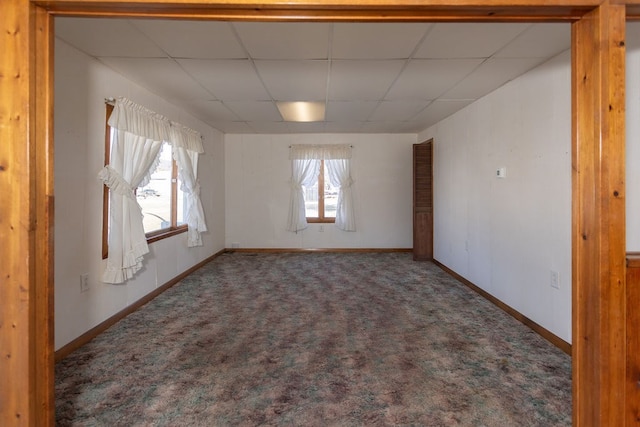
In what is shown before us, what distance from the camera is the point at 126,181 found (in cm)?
302

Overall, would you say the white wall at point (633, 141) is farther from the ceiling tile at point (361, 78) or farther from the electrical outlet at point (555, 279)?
the ceiling tile at point (361, 78)

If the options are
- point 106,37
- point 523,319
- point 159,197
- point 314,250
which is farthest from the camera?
point 314,250

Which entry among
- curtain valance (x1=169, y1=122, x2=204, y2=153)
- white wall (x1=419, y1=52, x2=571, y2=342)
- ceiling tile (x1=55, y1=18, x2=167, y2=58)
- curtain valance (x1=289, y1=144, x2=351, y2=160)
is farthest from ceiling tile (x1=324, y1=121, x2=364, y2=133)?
ceiling tile (x1=55, y1=18, x2=167, y2=58)

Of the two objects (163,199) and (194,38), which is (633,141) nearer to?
(194,38)

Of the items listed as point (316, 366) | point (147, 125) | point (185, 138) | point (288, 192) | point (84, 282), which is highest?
point (185, 138)

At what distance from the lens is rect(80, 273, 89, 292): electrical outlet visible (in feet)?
8.59

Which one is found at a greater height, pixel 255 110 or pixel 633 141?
pixel 255 110

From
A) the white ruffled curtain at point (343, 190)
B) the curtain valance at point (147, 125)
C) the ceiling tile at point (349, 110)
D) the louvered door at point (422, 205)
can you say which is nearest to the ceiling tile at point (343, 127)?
the ceiling tile at point (349, 110)

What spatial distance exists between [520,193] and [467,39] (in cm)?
154

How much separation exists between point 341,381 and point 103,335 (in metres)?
2.05

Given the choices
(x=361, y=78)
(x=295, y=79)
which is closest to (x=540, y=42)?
(x=361, y=78)

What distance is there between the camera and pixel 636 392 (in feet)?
4.15

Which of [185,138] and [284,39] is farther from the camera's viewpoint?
[185,138]

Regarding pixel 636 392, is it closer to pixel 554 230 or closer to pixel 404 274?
pixel 554 230
